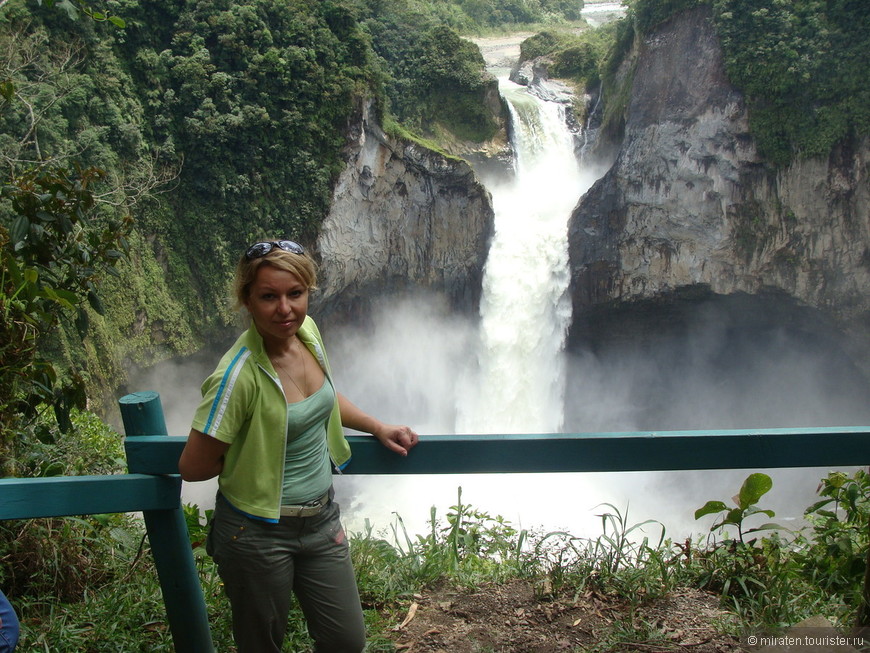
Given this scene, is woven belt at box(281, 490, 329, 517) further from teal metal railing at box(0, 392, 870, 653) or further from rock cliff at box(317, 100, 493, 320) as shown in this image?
rock cliff at box(317, 100, 493, 320)

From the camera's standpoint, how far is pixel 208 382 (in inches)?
60.4

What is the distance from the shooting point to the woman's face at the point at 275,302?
1.58m

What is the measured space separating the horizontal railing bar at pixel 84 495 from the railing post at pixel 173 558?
0.05 metres

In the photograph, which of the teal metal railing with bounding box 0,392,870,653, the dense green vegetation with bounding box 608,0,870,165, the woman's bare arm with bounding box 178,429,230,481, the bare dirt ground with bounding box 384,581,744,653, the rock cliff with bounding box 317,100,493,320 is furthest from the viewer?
the rock cliff with bounding box 317,100,493,320

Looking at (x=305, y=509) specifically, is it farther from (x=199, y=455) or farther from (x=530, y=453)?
(x=530, y=453)

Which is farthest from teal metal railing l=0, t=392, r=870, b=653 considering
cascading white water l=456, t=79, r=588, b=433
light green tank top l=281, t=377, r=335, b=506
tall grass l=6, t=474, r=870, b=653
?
cascading white water l=456, t=79, r=588, b=433

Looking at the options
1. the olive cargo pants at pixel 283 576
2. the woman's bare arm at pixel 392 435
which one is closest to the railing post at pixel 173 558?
the olive cargo pants at pixel 283 576

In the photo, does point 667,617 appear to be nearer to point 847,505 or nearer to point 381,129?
point 847,505

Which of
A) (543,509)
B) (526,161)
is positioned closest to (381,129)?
(526,161)

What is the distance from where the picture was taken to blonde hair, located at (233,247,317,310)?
1.59m

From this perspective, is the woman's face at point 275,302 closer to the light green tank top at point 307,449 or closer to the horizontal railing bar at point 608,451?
the light green tank top at point 307,449

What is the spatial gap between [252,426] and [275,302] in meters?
0.30

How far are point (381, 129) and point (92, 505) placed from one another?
15977mm

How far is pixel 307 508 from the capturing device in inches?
63.9
